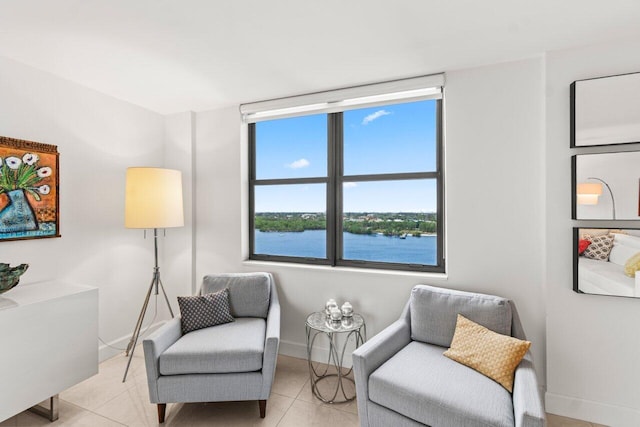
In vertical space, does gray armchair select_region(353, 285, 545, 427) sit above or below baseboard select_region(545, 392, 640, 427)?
above

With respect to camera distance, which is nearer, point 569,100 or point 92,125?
point 569,100

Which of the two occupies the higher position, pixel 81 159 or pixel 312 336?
pixel 81 159

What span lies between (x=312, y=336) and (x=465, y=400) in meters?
1.49

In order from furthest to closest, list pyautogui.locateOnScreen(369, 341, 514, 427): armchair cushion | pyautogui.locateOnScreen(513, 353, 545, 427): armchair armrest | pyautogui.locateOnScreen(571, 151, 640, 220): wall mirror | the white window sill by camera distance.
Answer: the white window sill < pyautogui.locateOnScreen(571, 151, 640, 220): wall mirror < pyautogui.locateOnScreen(369, 341, 514, 427): armchair cushion < pyautogui.locateOnScreen(513, 353, 545, 427): armchair armrest

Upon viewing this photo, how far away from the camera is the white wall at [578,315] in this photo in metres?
1.92

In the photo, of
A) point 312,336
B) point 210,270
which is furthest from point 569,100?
point 210,270

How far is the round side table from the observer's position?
2.23m

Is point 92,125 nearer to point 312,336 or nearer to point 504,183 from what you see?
point 312,336

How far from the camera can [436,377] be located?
169cm

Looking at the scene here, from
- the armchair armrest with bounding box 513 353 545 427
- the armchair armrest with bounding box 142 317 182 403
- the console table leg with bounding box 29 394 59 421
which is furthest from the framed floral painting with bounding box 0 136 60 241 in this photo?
the armchair armrest with bounding box 513 353 545 427

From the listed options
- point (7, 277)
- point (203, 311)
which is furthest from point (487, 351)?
point (7, 277)

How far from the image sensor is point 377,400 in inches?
67.5

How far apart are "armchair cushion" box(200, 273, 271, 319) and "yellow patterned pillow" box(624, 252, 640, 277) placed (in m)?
Answer: 2.42

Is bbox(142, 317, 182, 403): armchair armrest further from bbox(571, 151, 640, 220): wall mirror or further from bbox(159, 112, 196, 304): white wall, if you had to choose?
bbox(571, 151, 640, 220): wall mirror
